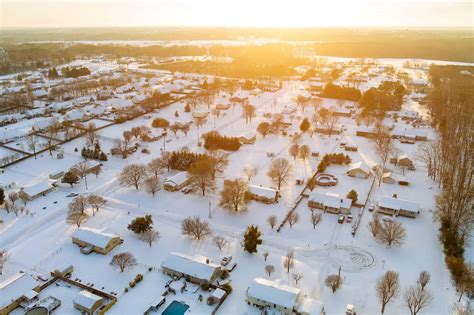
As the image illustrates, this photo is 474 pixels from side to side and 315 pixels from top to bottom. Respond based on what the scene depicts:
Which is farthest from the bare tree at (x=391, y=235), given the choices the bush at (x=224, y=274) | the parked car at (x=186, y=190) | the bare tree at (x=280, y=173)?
the parked car at (x=186, y=190)

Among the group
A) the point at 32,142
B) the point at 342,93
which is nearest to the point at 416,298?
the point at 32,142

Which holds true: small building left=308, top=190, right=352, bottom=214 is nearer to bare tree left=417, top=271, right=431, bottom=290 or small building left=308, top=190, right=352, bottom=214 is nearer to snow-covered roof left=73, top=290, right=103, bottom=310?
bare tree left=417, top=271, right=431, bottom=290

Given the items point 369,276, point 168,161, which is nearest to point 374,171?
point 369,276

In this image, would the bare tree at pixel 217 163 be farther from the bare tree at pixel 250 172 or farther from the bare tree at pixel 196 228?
the bare tree at pixel 196 228

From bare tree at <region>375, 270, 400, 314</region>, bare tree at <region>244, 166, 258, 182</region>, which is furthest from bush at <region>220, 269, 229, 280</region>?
bare tree at <region>244, 166, 258, 182</region>

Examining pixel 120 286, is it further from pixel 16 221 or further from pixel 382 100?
pixel 382 100
